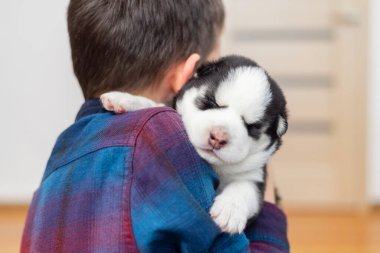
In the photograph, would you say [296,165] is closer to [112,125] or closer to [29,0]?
[29,0]

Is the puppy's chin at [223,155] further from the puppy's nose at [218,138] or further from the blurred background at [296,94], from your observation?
the blurred background at [296,94]

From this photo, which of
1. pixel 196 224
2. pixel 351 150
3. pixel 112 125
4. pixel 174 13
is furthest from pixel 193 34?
pixel 351 150

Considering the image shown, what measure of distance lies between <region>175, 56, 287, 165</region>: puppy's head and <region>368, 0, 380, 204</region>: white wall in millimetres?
2753

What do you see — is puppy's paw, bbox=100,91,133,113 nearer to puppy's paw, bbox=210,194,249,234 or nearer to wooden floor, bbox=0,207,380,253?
puppy's paw, bbox=210,194,249,234

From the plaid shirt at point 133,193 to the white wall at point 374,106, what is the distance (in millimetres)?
2934

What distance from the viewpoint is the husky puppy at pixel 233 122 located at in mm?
960

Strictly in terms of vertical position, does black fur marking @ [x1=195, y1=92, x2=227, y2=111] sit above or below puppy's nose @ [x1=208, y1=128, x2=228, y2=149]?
above

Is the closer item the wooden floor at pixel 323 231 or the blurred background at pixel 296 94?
the wooden floor at pixel 323 231

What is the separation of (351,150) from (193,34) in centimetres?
277

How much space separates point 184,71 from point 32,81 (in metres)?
2.55

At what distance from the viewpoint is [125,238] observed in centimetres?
89

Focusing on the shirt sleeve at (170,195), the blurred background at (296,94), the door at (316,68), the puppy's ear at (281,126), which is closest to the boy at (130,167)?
the shirt sleeve at (170,195)

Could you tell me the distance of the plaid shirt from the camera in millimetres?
872

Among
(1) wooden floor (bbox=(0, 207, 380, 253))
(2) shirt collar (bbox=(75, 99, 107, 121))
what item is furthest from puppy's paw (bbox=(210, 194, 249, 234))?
(1) wooden floor (bbox=(0, 207, 380, 253))
